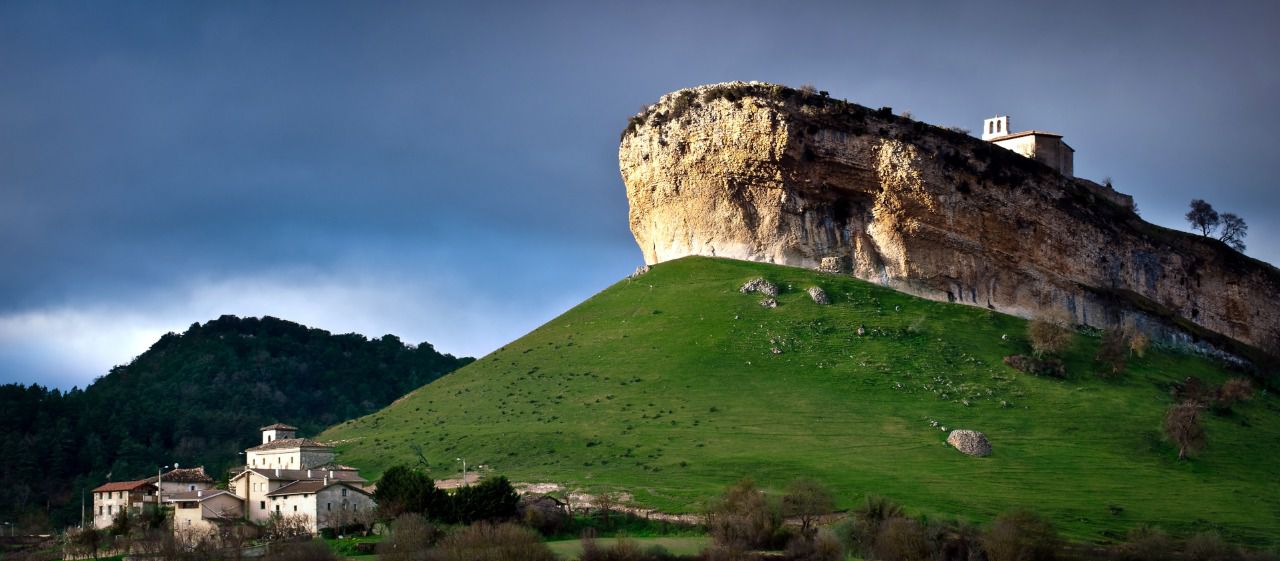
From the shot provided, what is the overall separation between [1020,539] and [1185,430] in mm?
21301

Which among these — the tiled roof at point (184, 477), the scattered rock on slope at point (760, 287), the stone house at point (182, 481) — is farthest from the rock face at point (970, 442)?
the tiled roof at point (184, 477)

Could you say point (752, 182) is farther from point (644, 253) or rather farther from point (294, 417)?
point (294, 417)

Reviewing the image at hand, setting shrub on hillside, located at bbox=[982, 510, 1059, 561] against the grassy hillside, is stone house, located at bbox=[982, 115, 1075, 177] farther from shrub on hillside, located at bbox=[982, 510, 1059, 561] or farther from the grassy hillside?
shrub on hillside, located at bbox=[982, 510, 1059, 561]

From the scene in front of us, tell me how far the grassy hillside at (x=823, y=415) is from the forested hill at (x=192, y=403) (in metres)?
24.5

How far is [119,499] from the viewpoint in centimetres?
7544

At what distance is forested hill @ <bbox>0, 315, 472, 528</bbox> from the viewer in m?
112

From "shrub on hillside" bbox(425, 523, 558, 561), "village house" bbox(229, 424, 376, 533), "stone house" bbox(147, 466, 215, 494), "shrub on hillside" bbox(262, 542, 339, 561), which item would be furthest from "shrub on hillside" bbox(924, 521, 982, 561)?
"stone house" bbox(147, 466, 215, 494)

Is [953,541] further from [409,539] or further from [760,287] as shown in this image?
[760,287]

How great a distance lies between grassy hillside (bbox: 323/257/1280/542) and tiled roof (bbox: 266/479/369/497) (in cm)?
589

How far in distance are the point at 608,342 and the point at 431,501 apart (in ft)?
91.9

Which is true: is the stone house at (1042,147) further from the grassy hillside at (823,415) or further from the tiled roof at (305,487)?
the tiled roof at (305,487)

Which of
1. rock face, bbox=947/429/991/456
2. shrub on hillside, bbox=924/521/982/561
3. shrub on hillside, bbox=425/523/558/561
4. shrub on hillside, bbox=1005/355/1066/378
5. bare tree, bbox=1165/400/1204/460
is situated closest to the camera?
shrub on hillside, bbox=425/523/558/561

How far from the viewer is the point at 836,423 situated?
77.8 metres

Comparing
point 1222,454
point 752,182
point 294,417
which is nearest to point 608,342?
point 752,182
